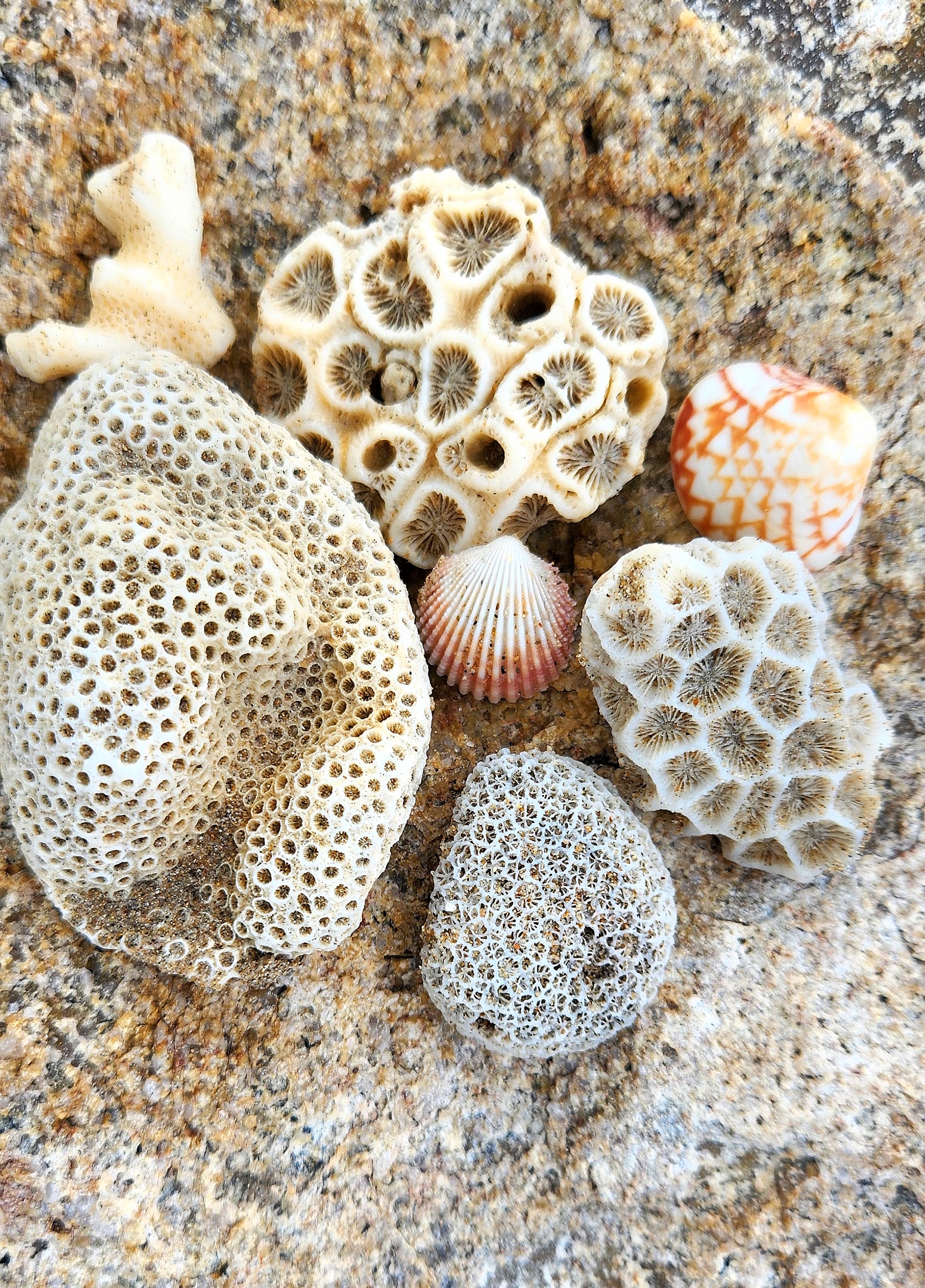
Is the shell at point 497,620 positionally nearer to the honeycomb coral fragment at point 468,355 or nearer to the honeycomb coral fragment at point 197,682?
the honeycomb coral fragment at point 468,355

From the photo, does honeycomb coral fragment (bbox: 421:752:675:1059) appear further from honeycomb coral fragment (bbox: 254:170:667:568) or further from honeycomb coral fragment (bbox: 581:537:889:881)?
honeycomb coral fragment (bbox: 254:170:667:568)

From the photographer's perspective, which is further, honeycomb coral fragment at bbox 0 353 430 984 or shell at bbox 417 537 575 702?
shell at bbox 417 537 575 702

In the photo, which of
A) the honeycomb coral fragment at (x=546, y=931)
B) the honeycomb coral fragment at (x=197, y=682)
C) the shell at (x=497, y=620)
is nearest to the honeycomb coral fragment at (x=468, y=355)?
the shell at (x=497, y=620)

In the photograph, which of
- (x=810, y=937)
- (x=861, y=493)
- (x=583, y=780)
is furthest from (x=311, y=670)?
(x=861, y=493)

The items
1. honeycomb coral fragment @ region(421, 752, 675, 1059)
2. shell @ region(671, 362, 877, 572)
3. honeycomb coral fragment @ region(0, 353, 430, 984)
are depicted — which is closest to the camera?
honeycomb coral fragment @ region(0, 353, 430, 984)

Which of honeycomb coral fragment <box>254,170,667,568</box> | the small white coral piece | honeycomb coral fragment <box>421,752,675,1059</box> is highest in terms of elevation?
the small white coral piece

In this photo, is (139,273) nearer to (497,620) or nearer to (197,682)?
(197,682)

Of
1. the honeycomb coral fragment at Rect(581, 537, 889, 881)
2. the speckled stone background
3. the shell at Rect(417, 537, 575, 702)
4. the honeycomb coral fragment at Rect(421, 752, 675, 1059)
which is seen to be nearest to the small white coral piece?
the speckled stone background
